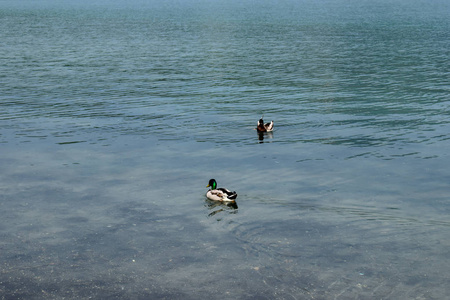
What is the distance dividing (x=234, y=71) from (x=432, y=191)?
32.4m

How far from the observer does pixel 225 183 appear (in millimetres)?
23172

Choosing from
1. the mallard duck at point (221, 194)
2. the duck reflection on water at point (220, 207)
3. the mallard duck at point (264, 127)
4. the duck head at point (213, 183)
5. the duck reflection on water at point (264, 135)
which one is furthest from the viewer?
the mallard duck at point (264, 127)

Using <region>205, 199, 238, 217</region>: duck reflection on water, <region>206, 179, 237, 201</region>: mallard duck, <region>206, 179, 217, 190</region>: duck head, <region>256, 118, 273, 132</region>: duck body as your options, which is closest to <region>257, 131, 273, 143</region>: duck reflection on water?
<region>256, 118, 273, 132</region>: duck body

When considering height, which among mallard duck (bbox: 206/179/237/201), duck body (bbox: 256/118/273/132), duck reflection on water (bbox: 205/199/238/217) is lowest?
duck reflection on water (bbox: 205/199/238/217)

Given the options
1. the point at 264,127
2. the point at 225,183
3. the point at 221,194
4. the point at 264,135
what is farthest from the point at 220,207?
the point at 264,127

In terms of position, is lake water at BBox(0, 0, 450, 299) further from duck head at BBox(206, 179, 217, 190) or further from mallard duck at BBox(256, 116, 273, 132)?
mallard duck at BBox(256, 116, 273, 132)

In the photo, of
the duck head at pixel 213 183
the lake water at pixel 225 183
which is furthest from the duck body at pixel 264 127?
the duck head at pixel 213 183

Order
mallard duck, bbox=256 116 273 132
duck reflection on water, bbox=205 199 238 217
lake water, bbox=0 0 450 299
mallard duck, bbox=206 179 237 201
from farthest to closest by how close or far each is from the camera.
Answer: mallard duck, bbox=256 116 273 132
mallard duck, bbox=206 179 237 201
duck reflection on water, bbox=205 199 238 217
lake water, bbox=0 0 450 299

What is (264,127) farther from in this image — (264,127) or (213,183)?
(213,183)

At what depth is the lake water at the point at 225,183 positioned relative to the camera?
622 inches

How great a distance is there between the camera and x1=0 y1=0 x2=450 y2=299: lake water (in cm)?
1579

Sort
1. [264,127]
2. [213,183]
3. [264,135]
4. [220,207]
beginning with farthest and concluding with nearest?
1. [264,127]
2. [264,135]
3. [213,183]
4. [220,207]

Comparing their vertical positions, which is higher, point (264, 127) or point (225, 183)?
point (264, 127)

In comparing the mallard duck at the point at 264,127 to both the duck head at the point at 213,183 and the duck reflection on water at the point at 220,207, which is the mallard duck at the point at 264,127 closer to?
the duck head at the point at 213,183
